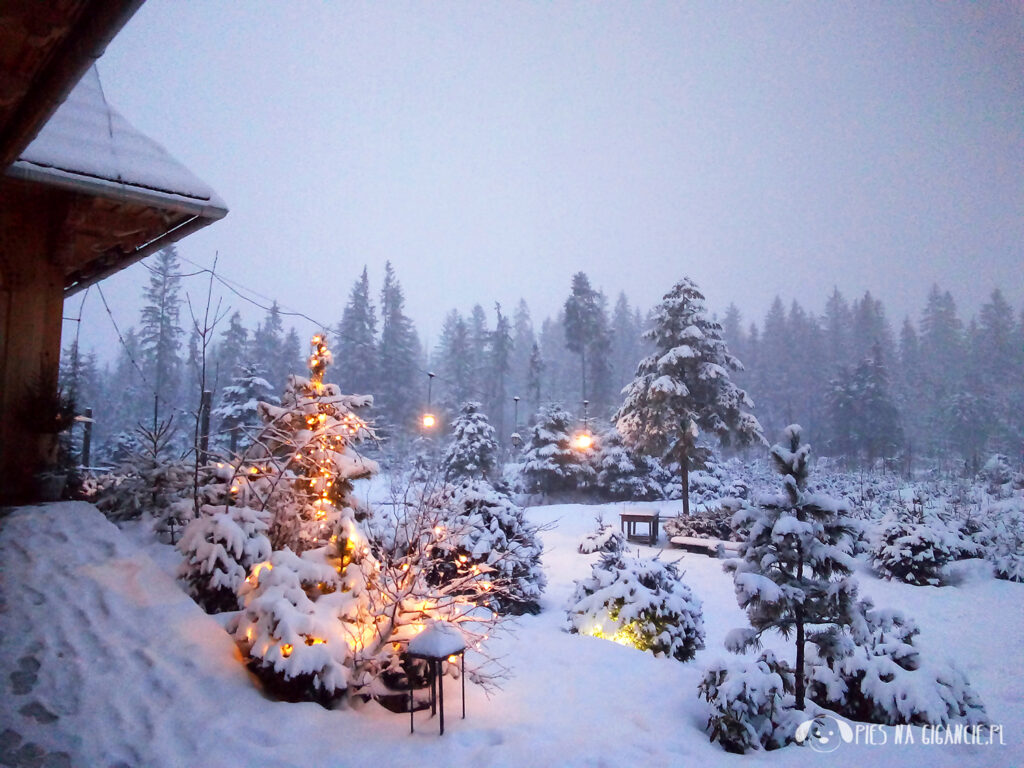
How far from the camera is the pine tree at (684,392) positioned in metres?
20.5

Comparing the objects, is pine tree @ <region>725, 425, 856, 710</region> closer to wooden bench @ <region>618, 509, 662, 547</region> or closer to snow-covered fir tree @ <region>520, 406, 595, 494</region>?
wooden bench @ <region>618, 509, 662, 547</region>

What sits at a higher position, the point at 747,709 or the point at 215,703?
the point at 215,703

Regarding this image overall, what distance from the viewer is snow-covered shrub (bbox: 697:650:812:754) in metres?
4.59

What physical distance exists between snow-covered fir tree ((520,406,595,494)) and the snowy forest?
8.98 ft

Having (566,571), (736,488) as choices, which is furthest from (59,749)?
(736,488)

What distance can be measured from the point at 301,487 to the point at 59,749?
326 centimetres

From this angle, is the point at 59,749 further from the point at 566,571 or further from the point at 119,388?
the point at 119,388

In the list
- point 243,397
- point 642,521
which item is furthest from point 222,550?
point 243,397

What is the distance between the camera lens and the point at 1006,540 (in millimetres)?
13203

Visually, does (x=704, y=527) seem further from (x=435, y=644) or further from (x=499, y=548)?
(x=435, y=644)

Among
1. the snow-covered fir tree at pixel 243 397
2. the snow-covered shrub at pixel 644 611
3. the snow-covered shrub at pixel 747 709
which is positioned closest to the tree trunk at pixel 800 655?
the snow-covered shrub at pixel 747 709

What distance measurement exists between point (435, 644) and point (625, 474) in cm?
2417

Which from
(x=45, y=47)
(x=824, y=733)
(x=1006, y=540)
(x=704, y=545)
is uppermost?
(x=45, y=47)

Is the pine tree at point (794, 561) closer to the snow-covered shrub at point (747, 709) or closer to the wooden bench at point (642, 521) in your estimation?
the snow-covered shrub at point (747, 709)
